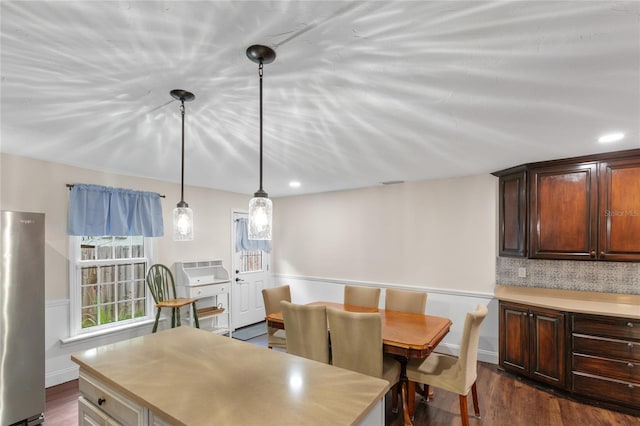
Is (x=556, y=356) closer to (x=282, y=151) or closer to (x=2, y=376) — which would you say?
(x=282, y=151)

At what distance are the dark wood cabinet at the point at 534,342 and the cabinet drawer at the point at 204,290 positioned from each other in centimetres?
368

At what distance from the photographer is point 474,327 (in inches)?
95.0

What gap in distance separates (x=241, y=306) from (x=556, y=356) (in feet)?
14.4

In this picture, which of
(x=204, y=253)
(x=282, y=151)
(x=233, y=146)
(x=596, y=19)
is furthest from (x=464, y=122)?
(x=204, y=253)

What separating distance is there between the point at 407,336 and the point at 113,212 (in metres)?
3.55

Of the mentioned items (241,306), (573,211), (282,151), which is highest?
(282,151)

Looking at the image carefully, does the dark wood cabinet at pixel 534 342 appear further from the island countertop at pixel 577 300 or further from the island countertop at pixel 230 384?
the island countertop at pixel 230 384

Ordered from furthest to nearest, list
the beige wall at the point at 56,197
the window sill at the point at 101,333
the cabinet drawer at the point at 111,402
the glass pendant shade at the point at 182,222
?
the window sill at the point at 101,333 < the beige wall at the point at 56,197 < the glass pendant shade at the point at 182,222 < the cabinet drawer at the point at 111,402

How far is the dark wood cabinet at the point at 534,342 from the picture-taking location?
2.98 m

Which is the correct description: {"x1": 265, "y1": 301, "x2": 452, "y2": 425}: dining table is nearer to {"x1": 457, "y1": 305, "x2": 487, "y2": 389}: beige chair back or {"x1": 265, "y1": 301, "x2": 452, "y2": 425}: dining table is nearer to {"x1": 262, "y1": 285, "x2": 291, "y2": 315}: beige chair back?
{"x1": 457, "y1": 305, "x2": 487, "y2": 389}: beige chair back

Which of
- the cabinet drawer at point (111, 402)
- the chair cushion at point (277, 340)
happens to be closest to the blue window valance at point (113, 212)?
the chair cushion at point (277, 340)

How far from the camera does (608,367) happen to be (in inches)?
108

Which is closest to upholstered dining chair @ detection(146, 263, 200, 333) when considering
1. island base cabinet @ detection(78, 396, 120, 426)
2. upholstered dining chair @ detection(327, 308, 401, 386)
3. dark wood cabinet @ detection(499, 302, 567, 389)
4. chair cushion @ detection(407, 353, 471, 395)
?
island base cabinet @ detection(78, 396, 120, 426)

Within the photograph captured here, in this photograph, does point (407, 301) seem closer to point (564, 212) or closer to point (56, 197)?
point (564, 212)
